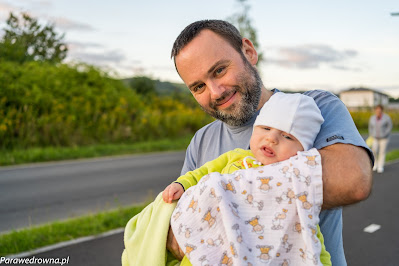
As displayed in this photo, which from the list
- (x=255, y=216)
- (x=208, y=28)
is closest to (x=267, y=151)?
(x=255, y=216)

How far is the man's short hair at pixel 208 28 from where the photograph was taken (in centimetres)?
212

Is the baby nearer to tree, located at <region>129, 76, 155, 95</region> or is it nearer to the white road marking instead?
the white road marking

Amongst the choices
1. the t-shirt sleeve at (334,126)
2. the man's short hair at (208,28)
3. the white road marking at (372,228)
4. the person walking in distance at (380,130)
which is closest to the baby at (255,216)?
the t-shirt sleeve at (334,126)

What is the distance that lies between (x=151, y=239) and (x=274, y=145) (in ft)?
2.07

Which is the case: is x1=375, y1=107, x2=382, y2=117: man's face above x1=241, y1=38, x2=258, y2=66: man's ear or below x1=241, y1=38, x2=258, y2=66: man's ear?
below

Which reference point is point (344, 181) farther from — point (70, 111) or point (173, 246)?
point (70, 111)

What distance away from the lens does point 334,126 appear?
1.80 metres

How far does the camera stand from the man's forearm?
152cm

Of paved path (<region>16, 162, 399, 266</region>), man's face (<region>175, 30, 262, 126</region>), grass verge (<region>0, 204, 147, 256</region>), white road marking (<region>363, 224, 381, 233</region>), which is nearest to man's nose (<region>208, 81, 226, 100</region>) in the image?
man's face (<region>175, 30, 262, 126</region>)

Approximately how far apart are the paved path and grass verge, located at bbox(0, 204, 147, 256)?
301mm

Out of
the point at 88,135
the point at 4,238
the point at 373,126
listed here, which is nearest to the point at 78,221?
the point at 4,238

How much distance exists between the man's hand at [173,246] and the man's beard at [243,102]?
2.40ft

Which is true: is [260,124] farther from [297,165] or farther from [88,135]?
[88,135]

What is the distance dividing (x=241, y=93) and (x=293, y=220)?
834 millimetres
